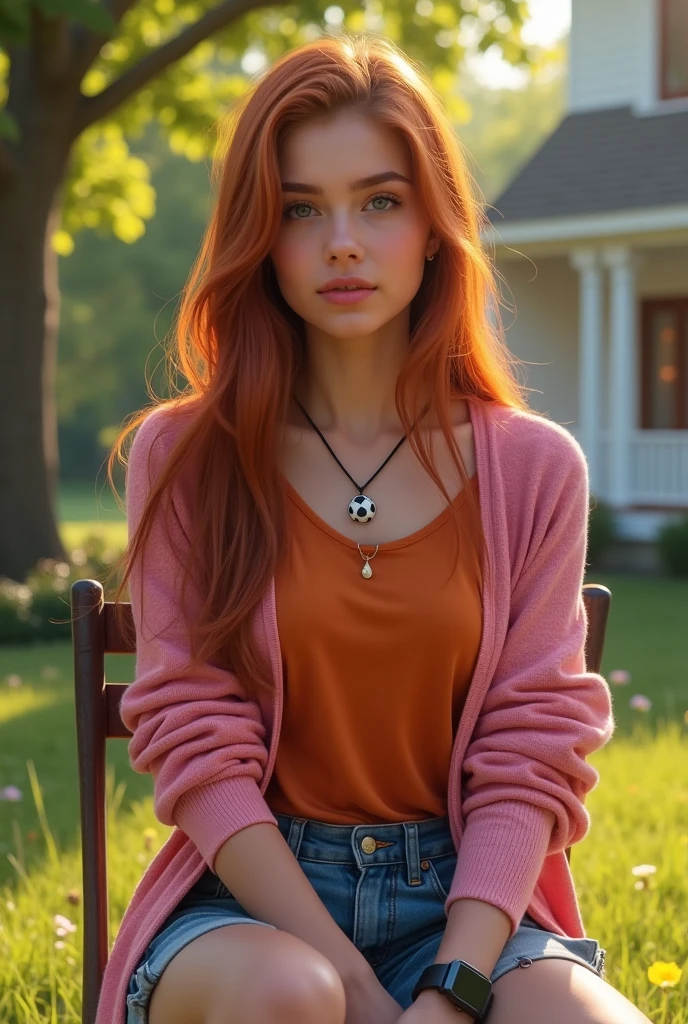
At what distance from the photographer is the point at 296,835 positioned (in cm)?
230

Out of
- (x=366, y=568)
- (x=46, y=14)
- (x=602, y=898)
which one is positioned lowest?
(x=602, y=898)

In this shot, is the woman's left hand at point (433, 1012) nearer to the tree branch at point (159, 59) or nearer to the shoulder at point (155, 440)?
the shoulder at point (155, 440)

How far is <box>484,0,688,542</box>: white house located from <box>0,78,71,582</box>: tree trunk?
4830mm

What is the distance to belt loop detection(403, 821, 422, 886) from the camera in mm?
2260

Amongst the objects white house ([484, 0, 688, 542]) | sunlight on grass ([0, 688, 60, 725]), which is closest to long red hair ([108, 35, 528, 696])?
sunlight on grass ([0, 688, 60, 725])

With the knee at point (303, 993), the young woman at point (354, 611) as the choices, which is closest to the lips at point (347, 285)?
the young woman at point (354, 611)

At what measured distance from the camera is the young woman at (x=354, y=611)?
2.22 metres

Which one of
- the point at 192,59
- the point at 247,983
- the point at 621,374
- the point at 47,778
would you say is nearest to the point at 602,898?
the point at 247,983

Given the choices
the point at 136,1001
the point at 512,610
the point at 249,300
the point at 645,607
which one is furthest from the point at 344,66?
the point at 645,607

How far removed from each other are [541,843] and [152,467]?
91cm

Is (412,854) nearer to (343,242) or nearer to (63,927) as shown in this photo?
(343,242)

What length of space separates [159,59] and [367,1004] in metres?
11.0

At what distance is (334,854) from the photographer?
7.46ft

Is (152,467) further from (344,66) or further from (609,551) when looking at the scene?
(609,551)
